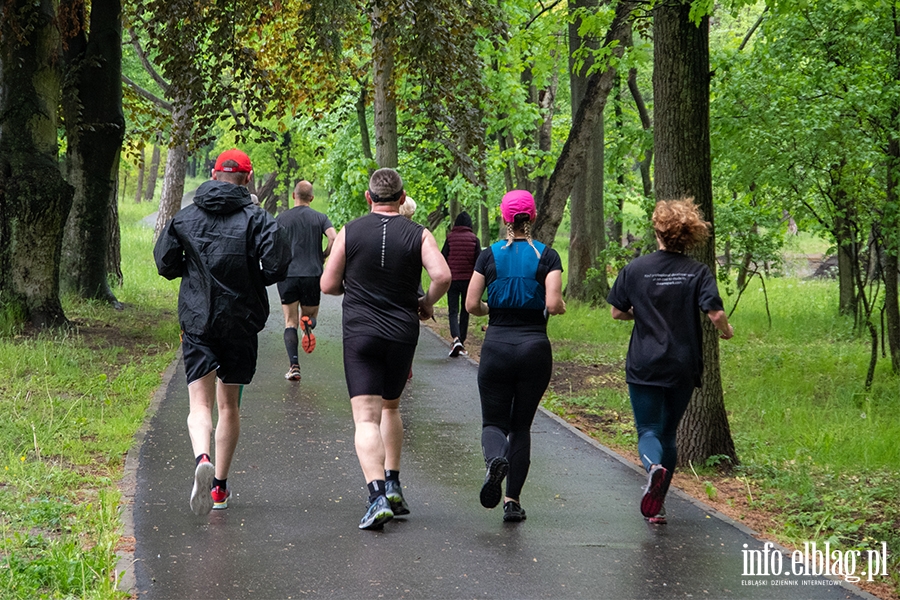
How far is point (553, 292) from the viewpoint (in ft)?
19.6

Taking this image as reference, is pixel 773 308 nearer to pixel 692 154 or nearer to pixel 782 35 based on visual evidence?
pixel 782 35

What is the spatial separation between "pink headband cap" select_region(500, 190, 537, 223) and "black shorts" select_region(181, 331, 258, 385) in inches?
66.6

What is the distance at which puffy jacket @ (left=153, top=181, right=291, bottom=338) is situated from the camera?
5.94m

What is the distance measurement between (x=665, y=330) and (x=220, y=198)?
275cm

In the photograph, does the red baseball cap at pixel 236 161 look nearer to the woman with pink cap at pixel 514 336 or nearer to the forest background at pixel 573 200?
the woman with pink cap at pixel 514 336

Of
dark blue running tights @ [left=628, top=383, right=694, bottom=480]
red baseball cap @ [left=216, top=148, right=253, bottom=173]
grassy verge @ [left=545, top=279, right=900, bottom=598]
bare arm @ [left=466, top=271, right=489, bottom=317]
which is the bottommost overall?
grassy verge @ [left=545, top=279, right=900, bottom=598]

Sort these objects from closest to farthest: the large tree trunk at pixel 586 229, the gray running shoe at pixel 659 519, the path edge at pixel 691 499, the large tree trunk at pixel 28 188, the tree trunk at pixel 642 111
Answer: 1. the path edge at pixel 691 499
2. the gray running shoe at pixel 659 519
3. the large tree trunk at pixel 28 188
4. the large tree trunk at pixel 586 229
5. the tree trunk at pixel 642 111

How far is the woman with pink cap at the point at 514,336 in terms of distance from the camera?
5.95 meters

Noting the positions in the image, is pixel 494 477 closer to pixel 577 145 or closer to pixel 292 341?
pixel 292 341

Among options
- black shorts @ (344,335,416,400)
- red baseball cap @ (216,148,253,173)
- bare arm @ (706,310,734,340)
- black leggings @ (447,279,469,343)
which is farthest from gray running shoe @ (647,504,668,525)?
black leggings @ (447,279,469,343)

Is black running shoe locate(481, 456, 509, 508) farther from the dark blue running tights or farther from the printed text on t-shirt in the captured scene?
the printed text on t-shirt

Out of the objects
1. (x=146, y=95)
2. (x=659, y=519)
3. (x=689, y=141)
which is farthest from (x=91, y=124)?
(x=146, y=95)

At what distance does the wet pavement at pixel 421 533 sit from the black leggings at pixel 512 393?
454mm

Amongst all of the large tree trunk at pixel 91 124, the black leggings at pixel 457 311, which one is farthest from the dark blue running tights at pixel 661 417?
the large tree trunk at pixel 91 124
